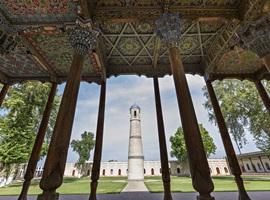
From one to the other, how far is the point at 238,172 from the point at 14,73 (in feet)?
37.2

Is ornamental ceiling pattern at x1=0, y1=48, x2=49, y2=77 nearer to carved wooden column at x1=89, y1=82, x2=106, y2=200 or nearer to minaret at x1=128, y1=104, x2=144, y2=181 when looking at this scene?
carved wooden column at x1=89, y1=82, x2=106, y2=200

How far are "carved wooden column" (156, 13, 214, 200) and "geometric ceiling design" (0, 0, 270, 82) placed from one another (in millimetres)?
769

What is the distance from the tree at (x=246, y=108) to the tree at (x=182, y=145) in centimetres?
1656

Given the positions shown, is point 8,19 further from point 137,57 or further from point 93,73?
point 137,57

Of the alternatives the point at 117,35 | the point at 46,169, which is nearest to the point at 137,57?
the point at 117,35

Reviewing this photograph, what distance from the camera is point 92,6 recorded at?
5121 mm

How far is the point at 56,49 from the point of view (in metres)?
7.41

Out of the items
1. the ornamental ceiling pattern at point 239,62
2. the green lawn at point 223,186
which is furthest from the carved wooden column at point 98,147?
the green lawn at point 223,186

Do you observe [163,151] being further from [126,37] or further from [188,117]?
[126,37]

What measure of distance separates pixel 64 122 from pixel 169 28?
344 centimetres

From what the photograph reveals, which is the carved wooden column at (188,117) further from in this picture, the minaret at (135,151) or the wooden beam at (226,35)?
the minaret at (135,151)

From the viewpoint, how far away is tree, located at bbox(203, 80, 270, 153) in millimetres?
13578

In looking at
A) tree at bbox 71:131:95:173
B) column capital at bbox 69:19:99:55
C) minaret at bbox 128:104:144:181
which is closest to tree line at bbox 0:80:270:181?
column capital at bbox 69:19:99:55

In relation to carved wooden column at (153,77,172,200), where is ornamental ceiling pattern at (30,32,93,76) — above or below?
above
